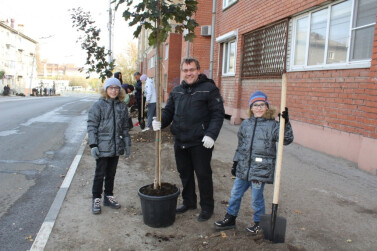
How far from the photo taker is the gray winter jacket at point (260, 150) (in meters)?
3.28

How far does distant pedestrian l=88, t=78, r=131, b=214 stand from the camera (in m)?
3.96

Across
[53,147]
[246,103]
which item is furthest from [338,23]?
[53,147]

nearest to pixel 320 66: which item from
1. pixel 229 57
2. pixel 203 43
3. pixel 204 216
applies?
pixel 204 216

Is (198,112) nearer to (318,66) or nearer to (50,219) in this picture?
(50,219)

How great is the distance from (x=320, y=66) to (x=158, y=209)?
19.1 ft

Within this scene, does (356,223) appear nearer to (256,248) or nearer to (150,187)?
(256,248)

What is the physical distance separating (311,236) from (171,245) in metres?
1.56

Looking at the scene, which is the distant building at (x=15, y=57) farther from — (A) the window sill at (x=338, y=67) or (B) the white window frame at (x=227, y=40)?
(A) the window sill at (x=338, y=67)

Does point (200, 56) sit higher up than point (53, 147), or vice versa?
point (200, 56)

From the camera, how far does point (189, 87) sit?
3752 mm

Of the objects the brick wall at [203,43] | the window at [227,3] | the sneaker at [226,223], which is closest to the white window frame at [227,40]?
the window at [227,3]

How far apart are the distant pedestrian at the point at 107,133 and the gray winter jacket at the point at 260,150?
163cm

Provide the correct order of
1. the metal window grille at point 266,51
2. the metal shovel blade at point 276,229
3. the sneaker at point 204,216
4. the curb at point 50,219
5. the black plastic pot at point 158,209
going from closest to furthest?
the metal shovel blade at point 276,229 → the curb at point 50,219 → the black plastic pot at point 158,209 → the sneaker at point 204,216 → the metal window grille at point 266,51

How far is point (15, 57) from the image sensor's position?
6059 centimetres
